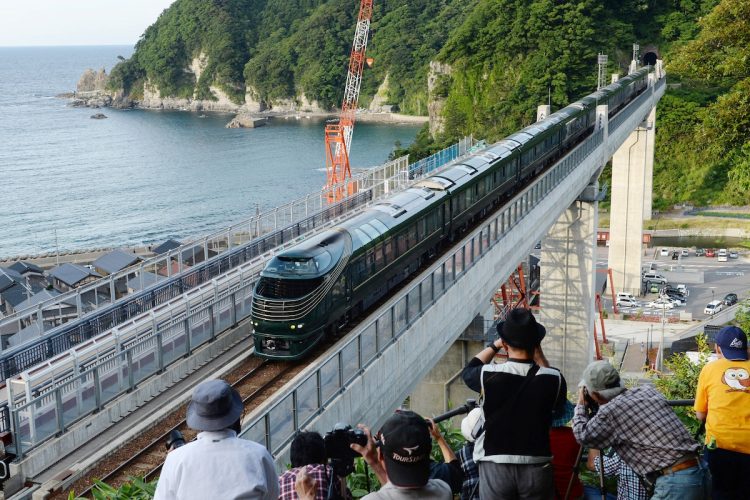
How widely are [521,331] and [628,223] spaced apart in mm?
50627

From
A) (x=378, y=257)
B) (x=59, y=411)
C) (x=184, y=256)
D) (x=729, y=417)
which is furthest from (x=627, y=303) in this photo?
(x=729, y=417)

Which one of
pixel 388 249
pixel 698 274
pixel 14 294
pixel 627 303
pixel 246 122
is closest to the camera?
pixel 388 249

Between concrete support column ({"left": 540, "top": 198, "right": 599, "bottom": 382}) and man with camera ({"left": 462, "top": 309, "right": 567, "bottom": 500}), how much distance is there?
30944 millimetres

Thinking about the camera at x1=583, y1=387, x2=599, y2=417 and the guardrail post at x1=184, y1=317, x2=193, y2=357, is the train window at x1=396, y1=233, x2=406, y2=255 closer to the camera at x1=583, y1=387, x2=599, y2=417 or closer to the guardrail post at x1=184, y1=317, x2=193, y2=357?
the guardrail post at x1=184, y1=317, x2=193, y2=357

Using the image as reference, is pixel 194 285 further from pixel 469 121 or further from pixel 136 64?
pixel 136 64

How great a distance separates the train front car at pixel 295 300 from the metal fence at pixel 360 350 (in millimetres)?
1023

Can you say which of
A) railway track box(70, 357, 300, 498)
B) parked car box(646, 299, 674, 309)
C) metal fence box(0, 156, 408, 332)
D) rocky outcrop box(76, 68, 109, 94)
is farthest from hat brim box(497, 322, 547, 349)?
rocky outcrop box(76, 68, 109, 94)

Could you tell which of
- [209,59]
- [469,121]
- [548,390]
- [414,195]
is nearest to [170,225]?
[469,121]

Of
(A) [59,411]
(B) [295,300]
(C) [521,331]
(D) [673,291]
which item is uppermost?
(C) [521,331]

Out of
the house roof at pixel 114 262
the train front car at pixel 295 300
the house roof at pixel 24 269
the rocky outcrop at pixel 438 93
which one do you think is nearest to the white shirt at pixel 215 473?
the train front car at pixel 295 300

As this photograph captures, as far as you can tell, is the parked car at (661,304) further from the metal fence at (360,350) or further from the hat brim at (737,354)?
the hat brim at (737,354)

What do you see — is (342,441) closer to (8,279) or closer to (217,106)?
(8,279)

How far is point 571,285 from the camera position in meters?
36.1

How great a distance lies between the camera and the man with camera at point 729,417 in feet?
19.3
